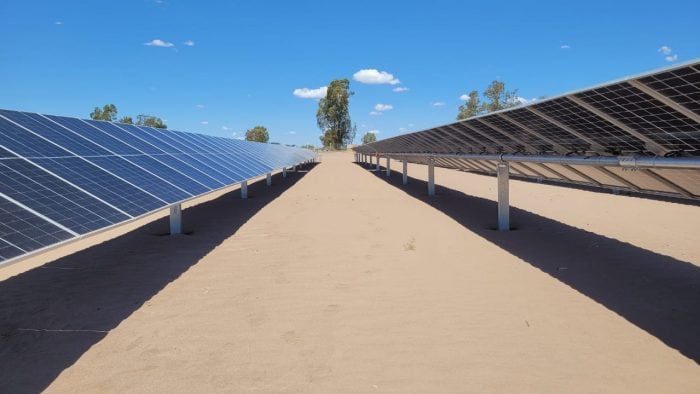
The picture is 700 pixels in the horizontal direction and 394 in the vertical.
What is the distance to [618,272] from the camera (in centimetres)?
1031

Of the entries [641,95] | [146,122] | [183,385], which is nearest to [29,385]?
[183,385]

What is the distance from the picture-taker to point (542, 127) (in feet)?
41.1

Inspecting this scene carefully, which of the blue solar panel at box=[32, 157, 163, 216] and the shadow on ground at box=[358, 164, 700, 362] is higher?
the blue solar panel at box=[32, 157, 163, 216]

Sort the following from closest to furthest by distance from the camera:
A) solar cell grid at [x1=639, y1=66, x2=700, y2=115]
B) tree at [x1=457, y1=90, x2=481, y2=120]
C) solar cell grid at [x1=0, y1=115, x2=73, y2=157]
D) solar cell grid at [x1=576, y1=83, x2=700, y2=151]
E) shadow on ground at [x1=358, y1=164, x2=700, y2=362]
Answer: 1. solar cell grid at [x1=639, y1=66, x2=700, y2=115]
2. shadow on ground at [x1=358, y1=164, x2=700, y2=362]
3. solar cell grid at [x1=576, y1=83, x2=700, y2=151]
4. solar cell grid at [x1=0, y1=115, x2=73, y2=157]
5. tree at [x1=457, y1=90, x2=481, y2=120]

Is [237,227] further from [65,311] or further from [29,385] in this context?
[29,385]

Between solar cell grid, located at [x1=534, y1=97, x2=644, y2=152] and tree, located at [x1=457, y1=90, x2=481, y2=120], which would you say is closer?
solar cell grid, located at [x1=534, y1=97, x2=644, y2=152]

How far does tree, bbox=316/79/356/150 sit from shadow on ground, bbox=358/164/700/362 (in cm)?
12156

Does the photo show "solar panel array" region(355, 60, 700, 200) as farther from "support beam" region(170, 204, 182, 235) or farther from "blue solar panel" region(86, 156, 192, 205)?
"support beam" region(170, 204, 182, 235)

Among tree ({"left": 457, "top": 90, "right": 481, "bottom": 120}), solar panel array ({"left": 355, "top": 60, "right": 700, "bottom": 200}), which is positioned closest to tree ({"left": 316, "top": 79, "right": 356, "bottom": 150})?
tree ({"left": 457, "top": 90, "right": 481, "bottom": 120})

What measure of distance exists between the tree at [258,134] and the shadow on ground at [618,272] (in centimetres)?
16734

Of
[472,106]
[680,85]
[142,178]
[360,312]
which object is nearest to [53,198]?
[142,178]

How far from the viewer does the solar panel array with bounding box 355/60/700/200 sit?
7.62 metres

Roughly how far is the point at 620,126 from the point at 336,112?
128545 millimetres

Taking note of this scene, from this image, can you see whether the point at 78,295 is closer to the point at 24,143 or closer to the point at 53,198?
the point at 53,198
